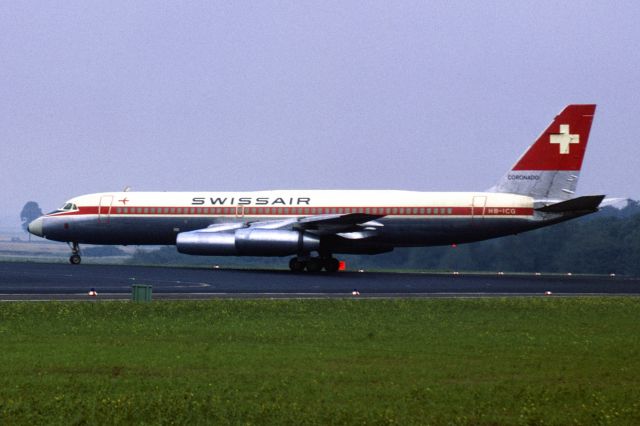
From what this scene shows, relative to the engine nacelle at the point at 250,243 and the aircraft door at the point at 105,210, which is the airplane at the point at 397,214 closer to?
the engine nacelle at the point at 250,243

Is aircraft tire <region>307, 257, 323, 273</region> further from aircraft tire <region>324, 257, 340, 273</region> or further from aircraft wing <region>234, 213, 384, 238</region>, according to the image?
aircraft wing <region>234, 213, 384, 238</region>

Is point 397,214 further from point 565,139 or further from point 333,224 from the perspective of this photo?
point 565,139

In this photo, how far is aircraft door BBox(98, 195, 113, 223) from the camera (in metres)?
55.9

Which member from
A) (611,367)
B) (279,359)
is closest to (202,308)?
(279,359)

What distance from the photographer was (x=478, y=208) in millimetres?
50312

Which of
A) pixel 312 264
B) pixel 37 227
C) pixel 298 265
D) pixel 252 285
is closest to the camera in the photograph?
pixel 252 285

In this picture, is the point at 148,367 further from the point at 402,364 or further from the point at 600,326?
the point at 600,326

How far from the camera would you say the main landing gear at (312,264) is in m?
52.2

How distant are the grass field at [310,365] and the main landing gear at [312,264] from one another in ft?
74.6

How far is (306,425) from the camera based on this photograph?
13367mm

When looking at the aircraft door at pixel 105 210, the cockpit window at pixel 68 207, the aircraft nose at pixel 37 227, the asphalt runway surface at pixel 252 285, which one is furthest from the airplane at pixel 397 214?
the aircraft nose at pixel 37 227

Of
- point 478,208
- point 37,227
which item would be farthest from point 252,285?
point 37,227

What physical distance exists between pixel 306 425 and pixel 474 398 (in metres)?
3.13

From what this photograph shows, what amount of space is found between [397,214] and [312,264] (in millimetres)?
5075
